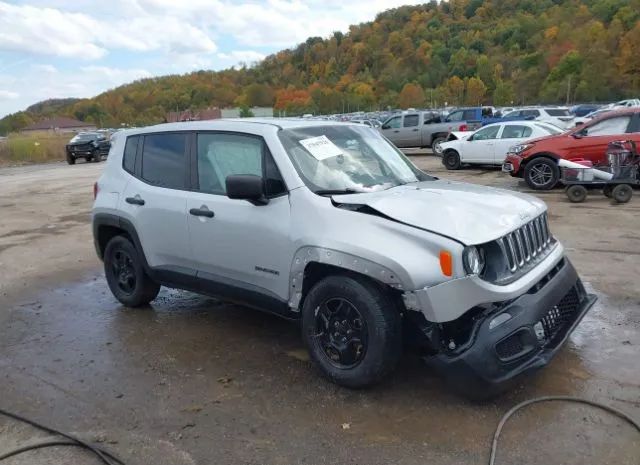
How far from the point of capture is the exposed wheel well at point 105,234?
578 centimetres

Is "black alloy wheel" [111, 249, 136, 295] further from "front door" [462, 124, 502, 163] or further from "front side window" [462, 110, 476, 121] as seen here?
"front side window" [462, 110, 476, 121]

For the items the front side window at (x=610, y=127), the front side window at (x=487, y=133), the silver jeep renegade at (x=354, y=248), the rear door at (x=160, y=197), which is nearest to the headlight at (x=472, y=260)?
the silver jeep renegade at (x=354, y=248)

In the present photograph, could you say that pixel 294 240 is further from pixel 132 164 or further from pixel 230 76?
pixel 230 76

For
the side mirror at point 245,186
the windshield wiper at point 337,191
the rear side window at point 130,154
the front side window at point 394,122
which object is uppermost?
the rear side window at point 130,154

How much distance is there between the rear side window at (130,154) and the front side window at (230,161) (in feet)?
3.19

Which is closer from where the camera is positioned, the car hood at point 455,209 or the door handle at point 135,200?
the car hood at point 455,209

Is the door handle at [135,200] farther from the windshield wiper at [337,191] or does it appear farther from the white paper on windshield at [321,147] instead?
the windshield wiper at [337,191]

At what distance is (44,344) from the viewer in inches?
197

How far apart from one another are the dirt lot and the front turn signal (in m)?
0.92

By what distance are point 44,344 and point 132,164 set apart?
1804mm

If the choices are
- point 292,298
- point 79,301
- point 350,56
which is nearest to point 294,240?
point 292,298

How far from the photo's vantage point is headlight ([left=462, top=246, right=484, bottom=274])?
135 inches

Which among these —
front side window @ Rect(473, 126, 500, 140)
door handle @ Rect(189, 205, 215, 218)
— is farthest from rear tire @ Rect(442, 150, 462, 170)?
door handle @ Rect(189, 205, 215, 218)

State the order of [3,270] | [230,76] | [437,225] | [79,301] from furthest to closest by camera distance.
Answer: [230,76], [3,270], [79,301], [437,225]
